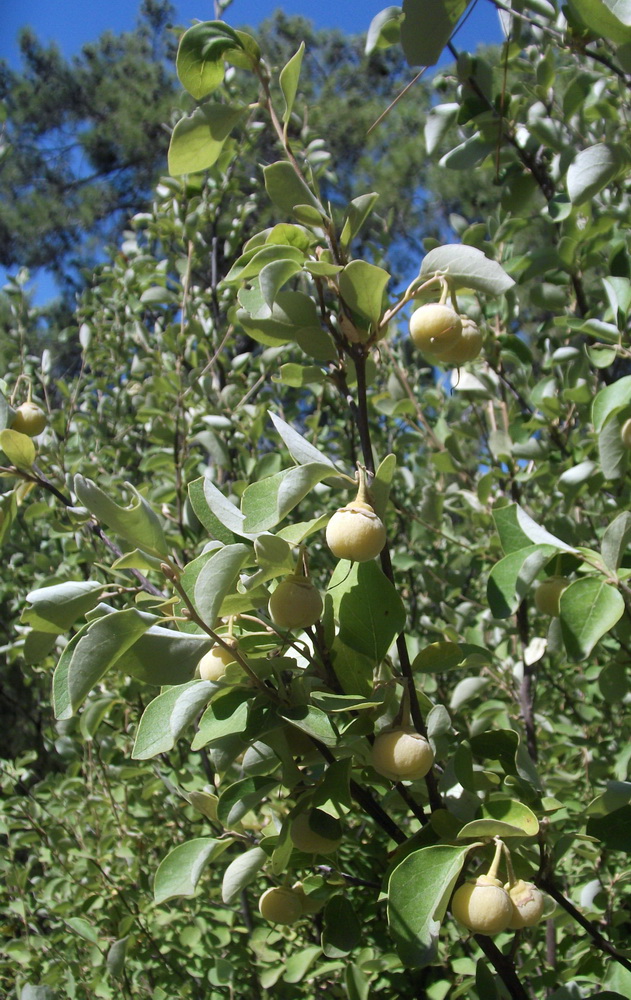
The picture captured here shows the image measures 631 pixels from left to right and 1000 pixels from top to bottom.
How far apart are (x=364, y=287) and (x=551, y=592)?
50 cm

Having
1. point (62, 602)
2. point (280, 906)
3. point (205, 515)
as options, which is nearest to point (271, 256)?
point (205, 515)

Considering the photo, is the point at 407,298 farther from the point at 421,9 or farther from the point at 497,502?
the point at 497,502

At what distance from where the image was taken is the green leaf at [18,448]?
3.21 ft

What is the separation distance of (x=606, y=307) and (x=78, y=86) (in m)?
11.8

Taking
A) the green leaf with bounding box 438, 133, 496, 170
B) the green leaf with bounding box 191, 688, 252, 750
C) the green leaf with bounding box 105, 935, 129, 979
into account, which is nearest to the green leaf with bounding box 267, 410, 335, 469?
the green leaf with bounding box 191, 688, 252, 750

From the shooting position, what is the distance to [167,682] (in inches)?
29.3

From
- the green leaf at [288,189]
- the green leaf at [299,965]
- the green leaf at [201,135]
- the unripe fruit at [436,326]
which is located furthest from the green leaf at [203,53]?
the green leaf at [299,965]

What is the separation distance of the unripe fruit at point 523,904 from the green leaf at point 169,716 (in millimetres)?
356

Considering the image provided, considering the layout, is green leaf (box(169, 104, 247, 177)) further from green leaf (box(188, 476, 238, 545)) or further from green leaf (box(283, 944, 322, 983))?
green leaf (box(283, 944, 322, 983))

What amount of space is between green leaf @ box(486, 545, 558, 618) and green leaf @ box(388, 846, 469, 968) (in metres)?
0.31

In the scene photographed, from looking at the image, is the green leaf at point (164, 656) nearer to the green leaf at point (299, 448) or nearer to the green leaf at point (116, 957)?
the green leaf at point (299, 448)

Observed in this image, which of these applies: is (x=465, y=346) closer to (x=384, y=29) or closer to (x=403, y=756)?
(x=403, y=756)

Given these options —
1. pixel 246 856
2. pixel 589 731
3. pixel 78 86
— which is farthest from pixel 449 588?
pixel 78 86

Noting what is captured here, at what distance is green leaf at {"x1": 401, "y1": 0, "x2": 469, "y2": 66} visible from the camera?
32.9 inches
